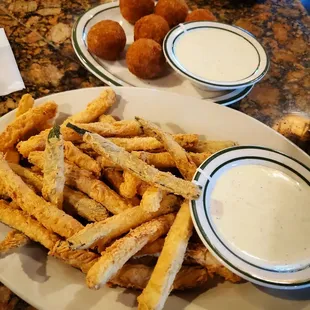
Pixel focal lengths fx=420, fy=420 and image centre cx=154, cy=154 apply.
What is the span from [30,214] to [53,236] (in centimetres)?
7

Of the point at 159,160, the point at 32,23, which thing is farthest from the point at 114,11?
the point at 159,160

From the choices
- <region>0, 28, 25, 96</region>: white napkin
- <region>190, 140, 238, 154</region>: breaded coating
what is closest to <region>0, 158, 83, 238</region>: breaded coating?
<region>190, 140, 238, 154</region>: breaded coating

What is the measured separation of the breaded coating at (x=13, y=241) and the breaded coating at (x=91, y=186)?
5.8 inches

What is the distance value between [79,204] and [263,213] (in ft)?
1.27

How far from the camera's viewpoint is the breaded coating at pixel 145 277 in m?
0.82

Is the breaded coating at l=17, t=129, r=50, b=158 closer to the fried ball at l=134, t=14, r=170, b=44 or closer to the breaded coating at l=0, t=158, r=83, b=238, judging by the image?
the breaded coating at l=0, t=158, r=83, b=238

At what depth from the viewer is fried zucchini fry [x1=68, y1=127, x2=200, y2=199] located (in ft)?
2.72

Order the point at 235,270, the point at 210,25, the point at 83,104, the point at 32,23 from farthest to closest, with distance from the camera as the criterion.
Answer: the point at 32,23, the point at 210,25, the point at 83,104, the point at 235,270

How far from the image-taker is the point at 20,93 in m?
1.33

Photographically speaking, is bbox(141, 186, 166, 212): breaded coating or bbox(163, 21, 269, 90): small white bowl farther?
bbox(163, 21, 269, 90): small white bowl

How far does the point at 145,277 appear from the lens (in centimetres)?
82

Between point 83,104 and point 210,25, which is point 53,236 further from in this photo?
point 210,25

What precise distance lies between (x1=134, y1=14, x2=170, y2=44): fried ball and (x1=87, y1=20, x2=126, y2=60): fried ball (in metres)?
0.07

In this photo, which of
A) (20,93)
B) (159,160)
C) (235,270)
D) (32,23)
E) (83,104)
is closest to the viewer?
(235,270)
